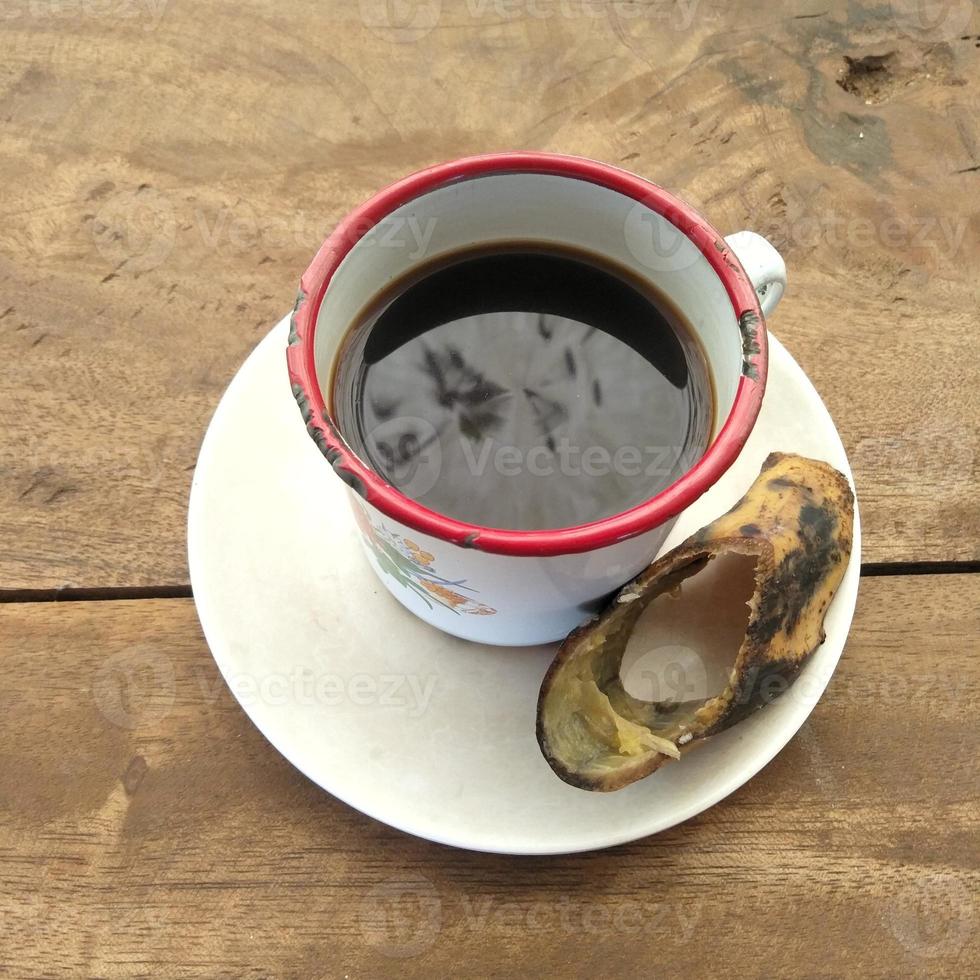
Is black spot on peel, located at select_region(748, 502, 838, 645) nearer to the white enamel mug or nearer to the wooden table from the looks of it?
the white enamel mug

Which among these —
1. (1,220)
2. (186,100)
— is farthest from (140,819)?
(186,100)

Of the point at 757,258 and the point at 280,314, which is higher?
the point at 757,258

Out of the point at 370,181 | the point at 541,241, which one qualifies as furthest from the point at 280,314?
the point at 541,241

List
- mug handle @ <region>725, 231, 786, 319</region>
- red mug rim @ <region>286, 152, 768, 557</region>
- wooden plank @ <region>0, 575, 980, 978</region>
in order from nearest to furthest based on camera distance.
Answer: red mug rim @ <region>286, 152, 768, 557</region>
mug handle @ <region>725, 231, 786, 319</region>
wooden plank @ <region>0, 575, 980, 978</region>

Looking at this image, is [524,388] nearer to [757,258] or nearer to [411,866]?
[757,258]

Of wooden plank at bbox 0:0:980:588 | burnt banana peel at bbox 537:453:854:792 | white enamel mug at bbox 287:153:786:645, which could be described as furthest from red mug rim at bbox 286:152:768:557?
wooden plank at bbox 0:0:980:588

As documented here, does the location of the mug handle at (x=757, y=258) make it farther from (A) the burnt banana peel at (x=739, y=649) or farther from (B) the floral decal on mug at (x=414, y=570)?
(B) the floral decal on mug at (x=414, y=570)

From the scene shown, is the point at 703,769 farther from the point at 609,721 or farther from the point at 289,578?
the point at 289,578
